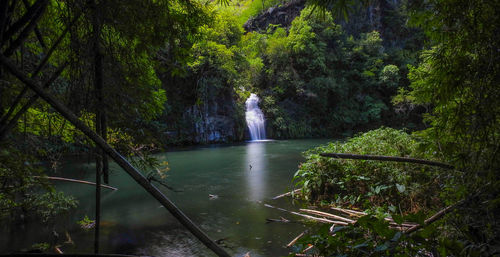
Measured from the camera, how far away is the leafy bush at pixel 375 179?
4876mm

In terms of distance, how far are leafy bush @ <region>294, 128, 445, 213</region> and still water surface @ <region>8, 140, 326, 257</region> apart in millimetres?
931

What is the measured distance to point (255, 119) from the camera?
23.4m

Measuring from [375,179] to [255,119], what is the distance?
18.1 metres

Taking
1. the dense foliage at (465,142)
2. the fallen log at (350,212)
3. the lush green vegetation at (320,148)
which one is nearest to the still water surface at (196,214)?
the lush green vegetation at (320,148)

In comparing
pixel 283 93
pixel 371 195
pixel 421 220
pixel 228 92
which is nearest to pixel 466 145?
pixel 421 220

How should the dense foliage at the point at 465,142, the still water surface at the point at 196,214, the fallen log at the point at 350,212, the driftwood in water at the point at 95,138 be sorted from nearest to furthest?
the driftwood in water at the point at 95,138 < the dense foliage at the point at 465,142 < the still water surface at the point at 196,214 < the fallen log at the point at 350,212

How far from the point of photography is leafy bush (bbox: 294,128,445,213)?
488cm

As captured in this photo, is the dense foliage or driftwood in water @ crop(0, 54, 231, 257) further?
the dense foliage

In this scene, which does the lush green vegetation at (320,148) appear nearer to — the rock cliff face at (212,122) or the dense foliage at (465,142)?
the dense foliage at (465,142)

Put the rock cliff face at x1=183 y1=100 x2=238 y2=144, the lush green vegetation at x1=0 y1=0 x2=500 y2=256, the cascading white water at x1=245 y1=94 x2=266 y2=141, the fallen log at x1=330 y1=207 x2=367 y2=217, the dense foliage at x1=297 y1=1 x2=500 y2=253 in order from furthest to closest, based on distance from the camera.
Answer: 1. the cascading white water at x1=245 y1=94 x2=266 y2=141
2. the rock cliff face at x1=183 y1=100 x2=238 y2=144
3. the fallen log at x1=330 y1=207 x2=367 y2=217
4. the lush green vegetation at x1=0 y1=0 x2=500 y2=256
5. the dense foliage at x1=297 y1=1 x2=500 y2=253

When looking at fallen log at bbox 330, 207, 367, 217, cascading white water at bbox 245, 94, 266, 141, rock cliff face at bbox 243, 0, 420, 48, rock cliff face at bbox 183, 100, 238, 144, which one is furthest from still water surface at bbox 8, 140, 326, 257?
rock cliff face at bbox 243, 0, 420, 48

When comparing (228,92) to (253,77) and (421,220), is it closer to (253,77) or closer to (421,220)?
(253,77)

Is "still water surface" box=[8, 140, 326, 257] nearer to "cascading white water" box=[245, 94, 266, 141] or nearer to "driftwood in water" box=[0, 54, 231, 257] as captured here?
"driftwood in water" box=[0, 54, 231, 257]

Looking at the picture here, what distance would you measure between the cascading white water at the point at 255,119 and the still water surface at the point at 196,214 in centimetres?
1168
